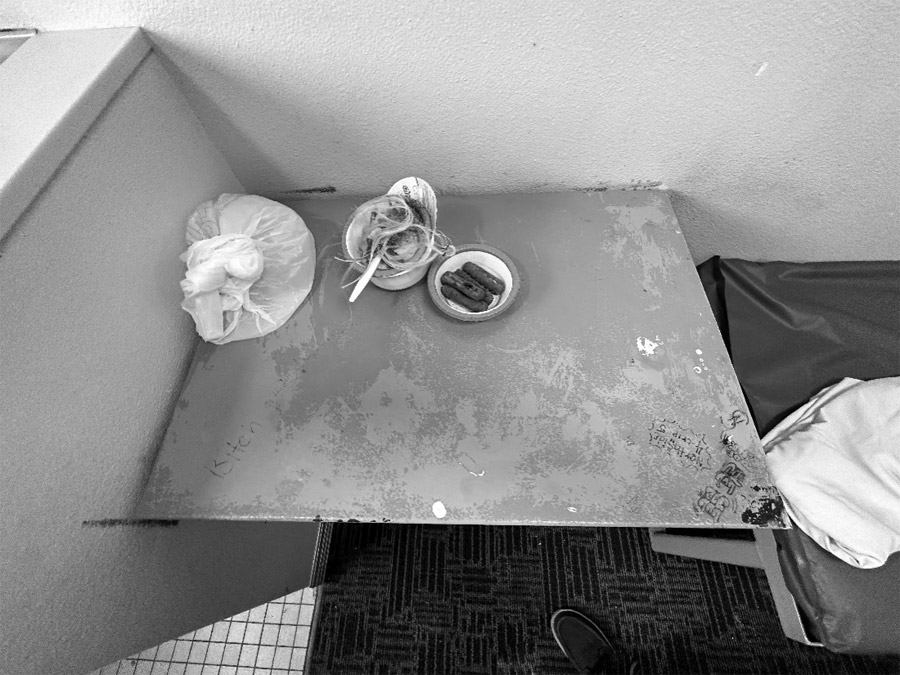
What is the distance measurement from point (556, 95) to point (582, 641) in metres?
1.34

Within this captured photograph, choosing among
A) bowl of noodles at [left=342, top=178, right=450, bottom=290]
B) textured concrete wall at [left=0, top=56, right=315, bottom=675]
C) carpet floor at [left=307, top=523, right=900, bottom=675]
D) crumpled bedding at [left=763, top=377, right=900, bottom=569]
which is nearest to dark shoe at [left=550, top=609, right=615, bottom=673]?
carpet floor at [left=307, top=523, right=900, bottom=675]

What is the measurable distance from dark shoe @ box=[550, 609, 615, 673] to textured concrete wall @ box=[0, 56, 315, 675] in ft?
3.00

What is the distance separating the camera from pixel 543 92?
0.82 m

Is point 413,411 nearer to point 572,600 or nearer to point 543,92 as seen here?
point 543,92

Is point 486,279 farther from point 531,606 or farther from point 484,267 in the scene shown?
point 531,606

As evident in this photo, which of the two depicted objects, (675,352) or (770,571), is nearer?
(675,352)

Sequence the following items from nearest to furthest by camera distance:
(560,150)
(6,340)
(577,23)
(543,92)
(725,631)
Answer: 1. (6,340)
2. (577,23)
3. (543,92)
4. (560,150)
5. (725,631)

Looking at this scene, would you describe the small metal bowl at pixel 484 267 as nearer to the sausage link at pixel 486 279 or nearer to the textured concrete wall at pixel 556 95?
the sausage link at pixel 486 279

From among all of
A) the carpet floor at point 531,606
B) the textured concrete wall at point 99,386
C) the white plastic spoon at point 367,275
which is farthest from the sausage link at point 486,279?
the carpet floor at point 531,606

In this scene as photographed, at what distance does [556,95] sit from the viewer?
83cm

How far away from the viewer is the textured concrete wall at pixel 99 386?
0.59 meters

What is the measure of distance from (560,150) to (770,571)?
922mm

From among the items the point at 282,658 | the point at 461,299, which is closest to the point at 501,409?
the point at 461,299

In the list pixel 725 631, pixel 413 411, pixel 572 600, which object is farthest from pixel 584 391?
pixel 725 631
